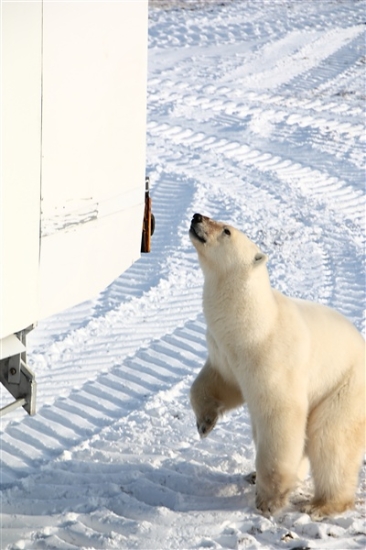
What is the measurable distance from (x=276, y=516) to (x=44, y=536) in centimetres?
115

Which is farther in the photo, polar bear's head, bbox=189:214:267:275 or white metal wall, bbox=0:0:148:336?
polar bear's head, bbox=189:214:267:275

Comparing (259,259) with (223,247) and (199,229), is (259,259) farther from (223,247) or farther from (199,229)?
(199,229)

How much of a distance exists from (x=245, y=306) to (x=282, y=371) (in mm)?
362

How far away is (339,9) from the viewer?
16688 millimetres

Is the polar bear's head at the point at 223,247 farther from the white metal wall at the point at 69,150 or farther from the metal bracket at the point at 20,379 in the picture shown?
the metal bracket at the point at 20,379

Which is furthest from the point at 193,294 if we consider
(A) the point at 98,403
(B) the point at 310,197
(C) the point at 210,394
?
(C) the point at 210,394

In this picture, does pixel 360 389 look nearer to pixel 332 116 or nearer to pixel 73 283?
pixel 73 283

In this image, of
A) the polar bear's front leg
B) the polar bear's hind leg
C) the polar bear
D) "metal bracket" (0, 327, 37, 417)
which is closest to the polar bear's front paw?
the polar bear's front leg

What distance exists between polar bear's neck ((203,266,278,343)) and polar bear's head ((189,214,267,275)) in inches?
2.0

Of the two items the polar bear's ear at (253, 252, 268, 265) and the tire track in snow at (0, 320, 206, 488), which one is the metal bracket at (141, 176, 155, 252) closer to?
the polar bear's ear at (253, 252, 268, 265)

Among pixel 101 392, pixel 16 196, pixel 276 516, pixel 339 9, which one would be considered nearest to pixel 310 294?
pixel 101 392

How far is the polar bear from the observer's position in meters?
4.74

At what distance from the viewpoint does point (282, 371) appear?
4.76 m

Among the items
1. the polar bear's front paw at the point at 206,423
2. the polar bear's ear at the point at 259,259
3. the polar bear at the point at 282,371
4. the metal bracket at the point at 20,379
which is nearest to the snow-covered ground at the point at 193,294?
the polar bear at the point at 282,371
